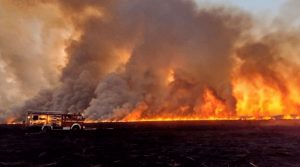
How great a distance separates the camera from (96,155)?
88.7 metres

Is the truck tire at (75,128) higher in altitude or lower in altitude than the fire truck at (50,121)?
lower

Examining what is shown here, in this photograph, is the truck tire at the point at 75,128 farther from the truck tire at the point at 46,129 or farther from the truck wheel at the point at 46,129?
the truck wheel at the point at 46,129

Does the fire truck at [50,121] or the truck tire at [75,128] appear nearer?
the fire truck at [50,121]

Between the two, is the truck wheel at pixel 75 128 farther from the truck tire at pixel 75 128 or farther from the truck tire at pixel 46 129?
the truck tire at pixel 46 129

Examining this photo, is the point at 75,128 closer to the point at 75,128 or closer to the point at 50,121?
the point at 75,128

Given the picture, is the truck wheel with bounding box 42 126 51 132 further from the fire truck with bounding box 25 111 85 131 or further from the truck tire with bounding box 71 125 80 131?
the truck tire with bounding box 71 125 80 131

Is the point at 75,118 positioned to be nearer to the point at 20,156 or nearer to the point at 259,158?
the point at 20,156

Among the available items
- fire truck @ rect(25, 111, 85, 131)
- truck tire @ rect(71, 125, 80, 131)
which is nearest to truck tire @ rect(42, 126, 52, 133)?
fire truck @ rect(25, 111, 85, 131)

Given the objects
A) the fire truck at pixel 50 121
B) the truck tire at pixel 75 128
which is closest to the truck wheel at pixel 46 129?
the fire truck at pixel 50 121

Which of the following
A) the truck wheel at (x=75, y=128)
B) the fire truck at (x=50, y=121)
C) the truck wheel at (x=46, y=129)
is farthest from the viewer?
the truck wheel at (x=75, y=128)

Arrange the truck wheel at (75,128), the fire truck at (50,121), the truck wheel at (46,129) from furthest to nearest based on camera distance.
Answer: the truck wheel at (75,128) < the truck wheel at (46,129) < the fire truck at (50,121)

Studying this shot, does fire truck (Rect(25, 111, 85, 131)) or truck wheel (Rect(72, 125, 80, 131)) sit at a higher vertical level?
fire truck (Rect(25, 111, 85, 131))

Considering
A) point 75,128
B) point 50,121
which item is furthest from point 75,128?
point 50,121

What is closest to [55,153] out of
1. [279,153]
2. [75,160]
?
[75,160]
